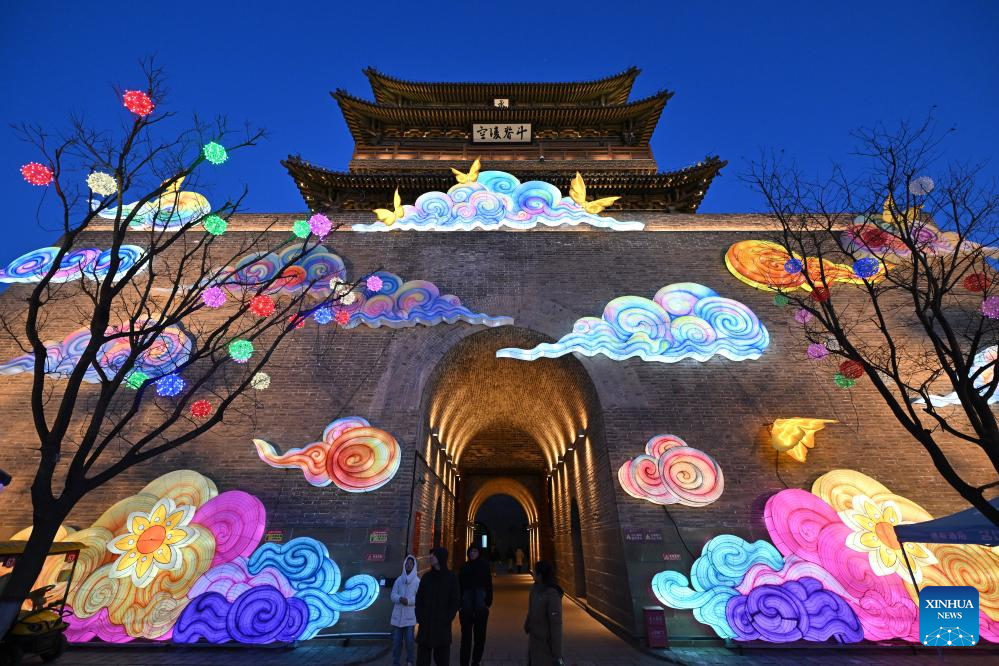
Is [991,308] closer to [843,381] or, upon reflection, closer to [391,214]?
[843,381]

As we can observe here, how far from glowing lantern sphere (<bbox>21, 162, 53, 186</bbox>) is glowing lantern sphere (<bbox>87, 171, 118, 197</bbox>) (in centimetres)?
42

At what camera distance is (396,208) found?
9.31m

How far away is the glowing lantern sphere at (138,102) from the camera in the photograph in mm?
4734

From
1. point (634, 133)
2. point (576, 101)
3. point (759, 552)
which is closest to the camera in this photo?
point (759, 552)

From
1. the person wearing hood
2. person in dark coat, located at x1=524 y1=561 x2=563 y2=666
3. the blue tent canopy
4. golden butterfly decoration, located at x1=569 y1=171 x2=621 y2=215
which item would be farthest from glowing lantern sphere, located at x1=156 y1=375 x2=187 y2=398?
the blue tent canopy

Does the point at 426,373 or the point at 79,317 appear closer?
the point at 426,373

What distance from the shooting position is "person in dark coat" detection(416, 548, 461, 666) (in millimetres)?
3811

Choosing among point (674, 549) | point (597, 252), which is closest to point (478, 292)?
point (597, 252)

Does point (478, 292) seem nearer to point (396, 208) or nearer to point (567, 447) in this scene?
point (396, 208)

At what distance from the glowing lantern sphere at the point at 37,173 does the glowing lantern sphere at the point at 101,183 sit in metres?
0.42

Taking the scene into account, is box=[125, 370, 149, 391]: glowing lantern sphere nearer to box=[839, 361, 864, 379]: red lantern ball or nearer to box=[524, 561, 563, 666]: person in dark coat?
box=[524, 561, 563, 666]: person in dark coat

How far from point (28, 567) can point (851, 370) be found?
955 centimetres

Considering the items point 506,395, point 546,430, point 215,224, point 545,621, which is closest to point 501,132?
point 506,395

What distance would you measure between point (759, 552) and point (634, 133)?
1339 centimetres
